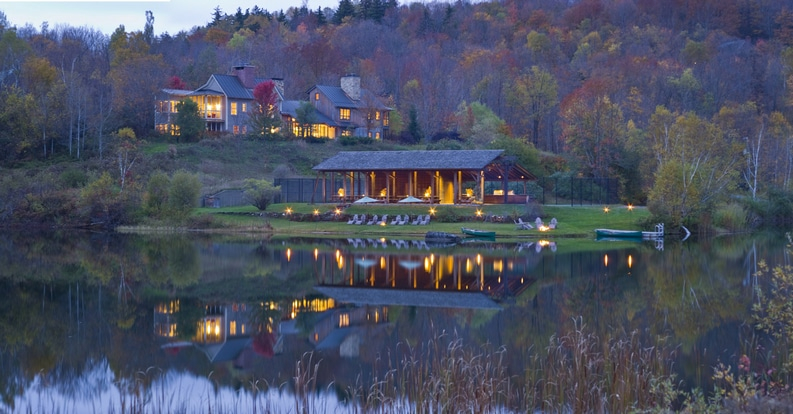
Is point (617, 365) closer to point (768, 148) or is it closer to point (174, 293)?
point (174, 293)

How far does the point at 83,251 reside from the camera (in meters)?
38.9

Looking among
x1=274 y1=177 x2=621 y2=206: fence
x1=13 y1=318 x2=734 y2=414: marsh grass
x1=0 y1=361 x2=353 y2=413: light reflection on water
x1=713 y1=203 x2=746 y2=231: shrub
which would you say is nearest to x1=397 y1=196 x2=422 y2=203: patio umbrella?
x1=274 y1=177 x2=621 y2=206: fence

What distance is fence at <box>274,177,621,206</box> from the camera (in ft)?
194

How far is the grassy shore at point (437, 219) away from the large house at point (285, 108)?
27.9 m

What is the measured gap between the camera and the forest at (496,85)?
56.8m

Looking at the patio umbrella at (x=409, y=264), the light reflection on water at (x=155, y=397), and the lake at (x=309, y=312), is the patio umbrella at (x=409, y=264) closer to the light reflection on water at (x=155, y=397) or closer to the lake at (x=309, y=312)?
the lake at (x=309, y=312)

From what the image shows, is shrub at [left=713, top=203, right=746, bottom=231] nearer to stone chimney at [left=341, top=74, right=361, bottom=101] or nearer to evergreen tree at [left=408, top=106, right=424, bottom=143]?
evergreen tree at [left=408, top=106, right=424, bottom=143]

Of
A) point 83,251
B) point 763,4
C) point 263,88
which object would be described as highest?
point 763,4

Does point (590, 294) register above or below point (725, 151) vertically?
below

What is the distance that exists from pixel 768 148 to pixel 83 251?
1949 inches

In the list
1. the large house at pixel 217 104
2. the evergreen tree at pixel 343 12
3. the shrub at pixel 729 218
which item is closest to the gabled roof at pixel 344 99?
the large house at pixel 217 104

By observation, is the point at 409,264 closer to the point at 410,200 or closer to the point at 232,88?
the point at 410,200

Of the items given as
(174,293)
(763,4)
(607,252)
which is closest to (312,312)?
(174,293)

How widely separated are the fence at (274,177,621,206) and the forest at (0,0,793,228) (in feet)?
6.66
